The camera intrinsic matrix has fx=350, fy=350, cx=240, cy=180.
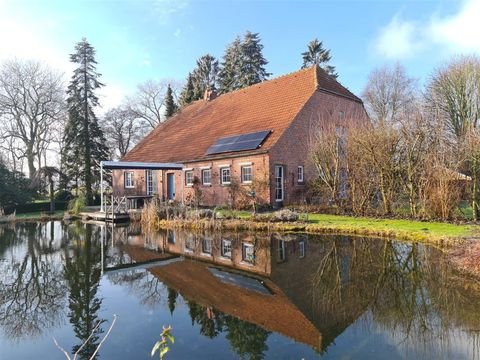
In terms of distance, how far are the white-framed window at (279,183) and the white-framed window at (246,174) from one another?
4.49ft

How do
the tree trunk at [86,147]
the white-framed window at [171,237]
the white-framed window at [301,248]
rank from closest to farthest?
the white-framed window at [301,248]
the white-framed window at [171,237]
the tree trunk at [86,147]

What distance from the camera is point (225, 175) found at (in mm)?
19969

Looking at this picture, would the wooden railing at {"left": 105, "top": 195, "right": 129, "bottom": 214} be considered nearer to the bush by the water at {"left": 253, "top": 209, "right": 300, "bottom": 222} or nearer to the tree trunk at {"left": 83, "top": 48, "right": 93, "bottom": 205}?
the bush by the water at {"left": 253, "top": 209, "right": 300, "bottom": 222}

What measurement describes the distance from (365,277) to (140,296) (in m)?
4.45

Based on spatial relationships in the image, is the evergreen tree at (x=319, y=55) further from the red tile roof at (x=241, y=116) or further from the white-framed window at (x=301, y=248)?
the white-framed window at (x=301, y=248)

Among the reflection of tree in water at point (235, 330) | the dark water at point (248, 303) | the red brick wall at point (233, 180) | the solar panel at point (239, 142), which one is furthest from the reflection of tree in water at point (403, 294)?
the solar panel at point (239, 142)

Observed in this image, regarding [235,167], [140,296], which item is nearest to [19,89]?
[235,167]

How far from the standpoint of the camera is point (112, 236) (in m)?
13.8

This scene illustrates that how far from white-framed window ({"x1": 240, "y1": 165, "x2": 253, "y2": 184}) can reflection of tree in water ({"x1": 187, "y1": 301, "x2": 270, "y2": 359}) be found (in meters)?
13.0


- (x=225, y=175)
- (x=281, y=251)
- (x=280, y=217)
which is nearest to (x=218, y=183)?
(x=225, y=175)

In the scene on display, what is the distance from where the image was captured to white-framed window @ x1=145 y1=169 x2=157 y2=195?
24656 millimetres

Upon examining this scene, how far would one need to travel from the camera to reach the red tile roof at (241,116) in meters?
20.1

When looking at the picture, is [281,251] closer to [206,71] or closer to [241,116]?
[241,116]

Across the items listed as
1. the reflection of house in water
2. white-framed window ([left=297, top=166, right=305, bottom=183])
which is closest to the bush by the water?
the reflection of house in water
